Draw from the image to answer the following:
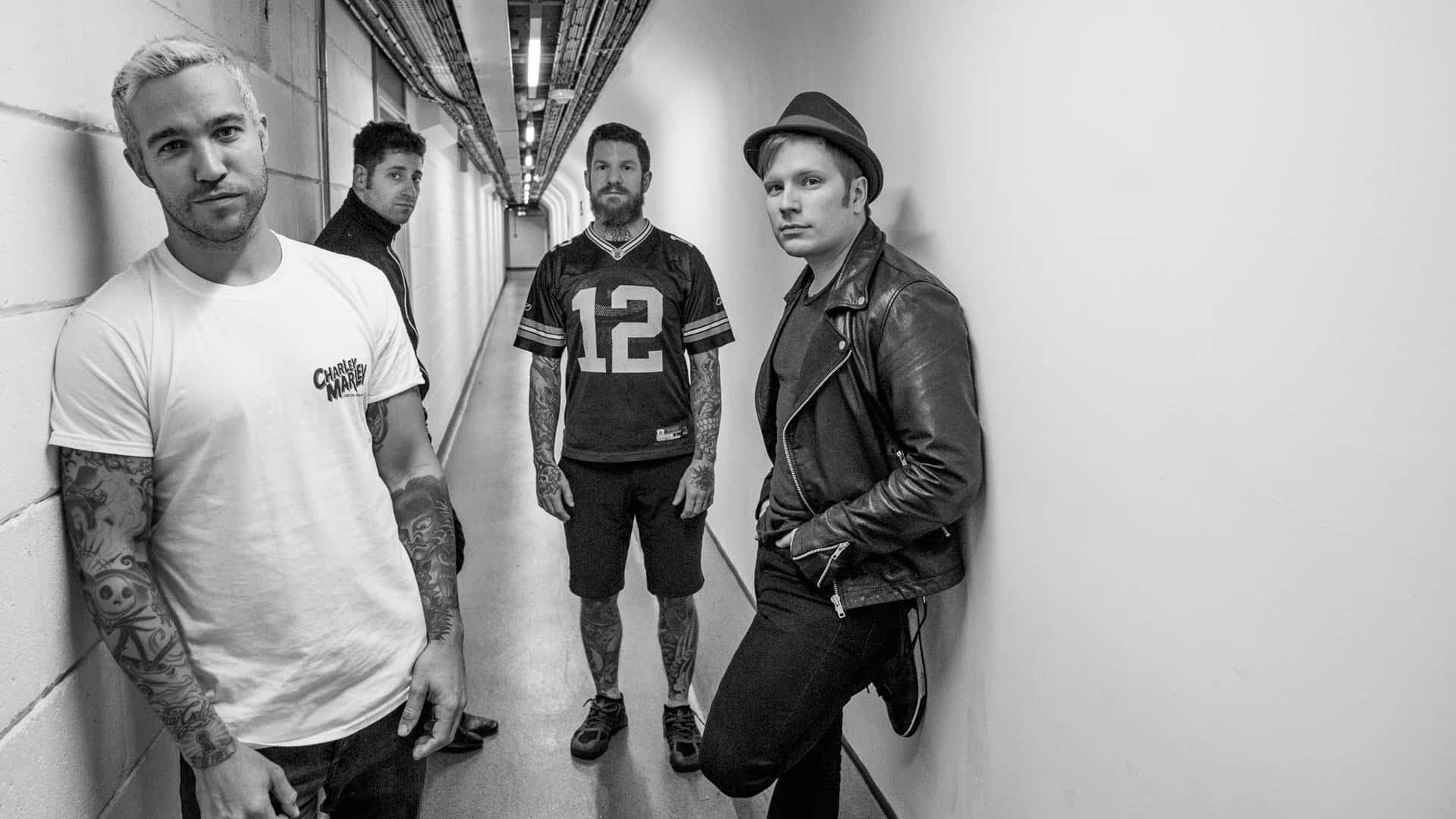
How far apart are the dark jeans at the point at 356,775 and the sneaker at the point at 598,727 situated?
1.14 metres

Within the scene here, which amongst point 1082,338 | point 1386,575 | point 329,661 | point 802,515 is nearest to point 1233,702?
point 1386,575

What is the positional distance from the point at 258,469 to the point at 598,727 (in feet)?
5.67

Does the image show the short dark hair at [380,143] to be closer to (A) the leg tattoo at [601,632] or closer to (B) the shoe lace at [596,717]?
(A) the leg tattoo at [601,632]

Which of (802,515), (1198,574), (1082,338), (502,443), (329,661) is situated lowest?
(502,443)

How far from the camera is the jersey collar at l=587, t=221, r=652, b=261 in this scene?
254 centimetres

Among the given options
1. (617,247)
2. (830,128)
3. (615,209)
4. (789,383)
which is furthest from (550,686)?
(830,128)

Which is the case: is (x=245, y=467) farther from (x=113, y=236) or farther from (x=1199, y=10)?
(x=1199, y=10)

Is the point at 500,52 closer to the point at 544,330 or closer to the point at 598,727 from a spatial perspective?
the point at 544,330

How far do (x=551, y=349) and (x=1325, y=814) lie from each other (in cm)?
211

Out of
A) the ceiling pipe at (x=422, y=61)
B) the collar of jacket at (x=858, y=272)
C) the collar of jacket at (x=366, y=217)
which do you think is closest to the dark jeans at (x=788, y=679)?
the collar of jacket at (x=858, y=272)

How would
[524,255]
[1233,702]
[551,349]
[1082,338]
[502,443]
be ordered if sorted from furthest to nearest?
[524,255] → [502,443] → [551,349] → [1082,338] → [1233,702]

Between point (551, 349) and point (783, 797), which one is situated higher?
point (551, 349)

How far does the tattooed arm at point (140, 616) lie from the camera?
43.0 inches

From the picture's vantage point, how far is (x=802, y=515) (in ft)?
5.83
